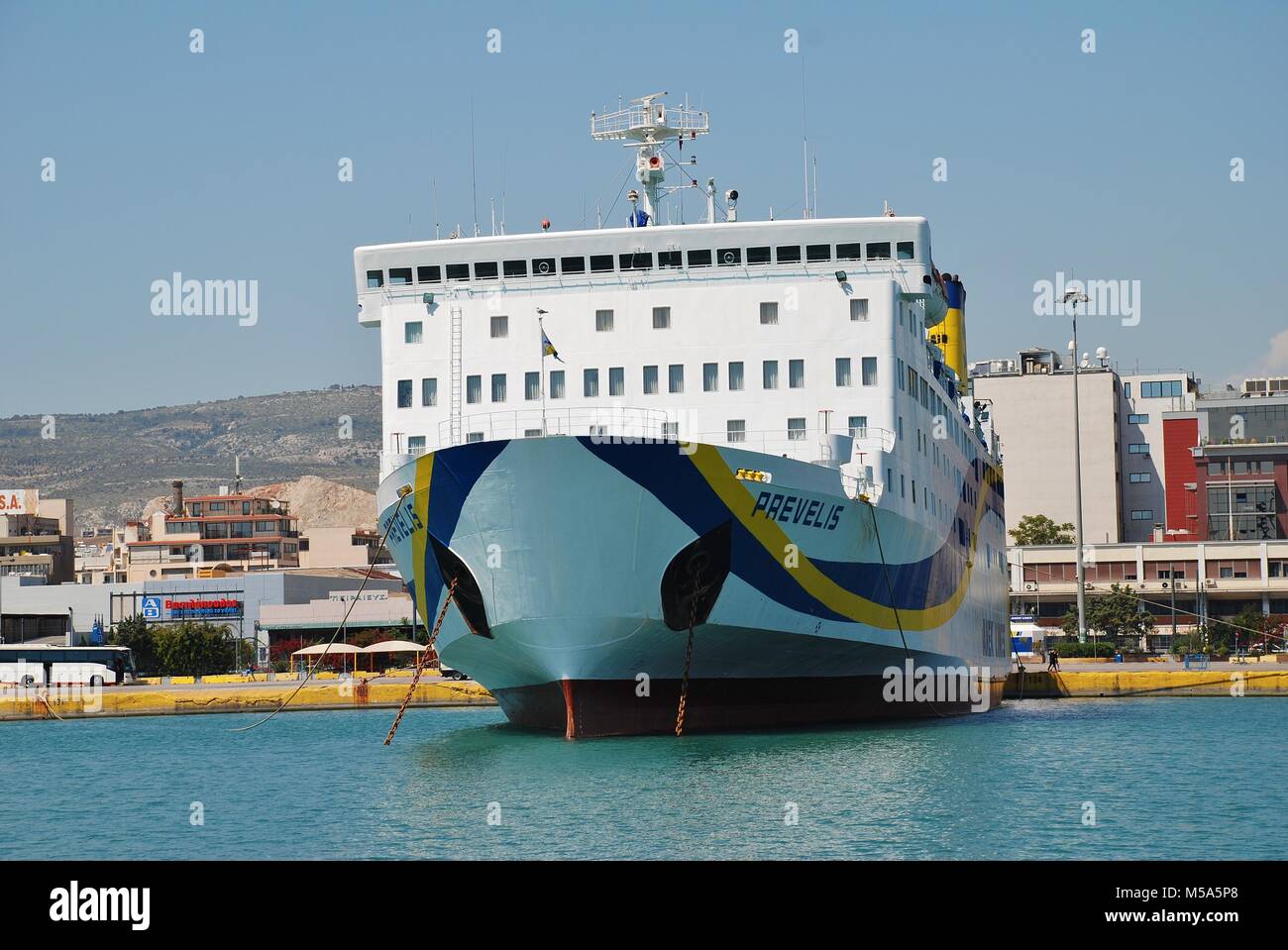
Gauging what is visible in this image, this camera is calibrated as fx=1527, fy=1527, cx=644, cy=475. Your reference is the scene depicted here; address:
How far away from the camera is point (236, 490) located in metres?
115

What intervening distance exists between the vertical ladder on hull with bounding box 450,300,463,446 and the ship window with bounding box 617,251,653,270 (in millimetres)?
2967

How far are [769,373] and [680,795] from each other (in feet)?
31.3

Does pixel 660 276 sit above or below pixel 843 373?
above

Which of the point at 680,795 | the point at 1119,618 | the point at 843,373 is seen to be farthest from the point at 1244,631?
the point at 680,795

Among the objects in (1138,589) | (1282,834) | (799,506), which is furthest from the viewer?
(1138,589)

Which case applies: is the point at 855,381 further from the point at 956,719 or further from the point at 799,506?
the point at 956,719

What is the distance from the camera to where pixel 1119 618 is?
70062 millimetres

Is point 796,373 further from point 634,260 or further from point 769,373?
point 634,260

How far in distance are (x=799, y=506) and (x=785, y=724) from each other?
433 cm

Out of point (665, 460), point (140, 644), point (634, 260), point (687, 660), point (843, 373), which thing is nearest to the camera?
point (665, 460)

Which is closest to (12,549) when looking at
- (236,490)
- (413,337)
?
(236,490)

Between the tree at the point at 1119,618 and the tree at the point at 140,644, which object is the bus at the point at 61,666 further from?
the tree at the point at 1119,618

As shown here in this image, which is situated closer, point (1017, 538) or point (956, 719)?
point (956, 719)
